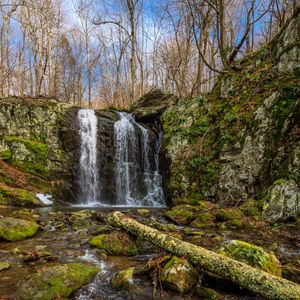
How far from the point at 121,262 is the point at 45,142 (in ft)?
34.5

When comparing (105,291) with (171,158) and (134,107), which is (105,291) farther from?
(134,107)

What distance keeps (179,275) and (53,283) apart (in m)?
1.60

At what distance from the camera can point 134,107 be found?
54.1ft

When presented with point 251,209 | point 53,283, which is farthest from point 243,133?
point 53,283

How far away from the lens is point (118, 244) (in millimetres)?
4785

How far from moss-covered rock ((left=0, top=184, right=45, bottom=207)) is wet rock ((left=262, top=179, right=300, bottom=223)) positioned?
8.57m

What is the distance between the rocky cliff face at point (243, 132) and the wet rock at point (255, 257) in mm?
4053

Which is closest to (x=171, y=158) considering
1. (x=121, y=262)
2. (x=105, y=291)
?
(x=121, y=262)

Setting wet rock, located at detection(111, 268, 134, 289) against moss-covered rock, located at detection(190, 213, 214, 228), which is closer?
wet rock, located at detection(111, 268, 134, 289)

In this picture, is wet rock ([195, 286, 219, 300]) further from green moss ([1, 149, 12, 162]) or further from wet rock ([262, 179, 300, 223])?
green moss ([1, 149, 12, 162])

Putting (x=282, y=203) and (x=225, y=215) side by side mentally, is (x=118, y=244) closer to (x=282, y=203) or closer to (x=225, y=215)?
(x=225, y=215)

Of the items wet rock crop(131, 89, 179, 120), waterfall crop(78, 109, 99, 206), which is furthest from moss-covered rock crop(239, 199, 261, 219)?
wet rock crop(131, 89, 179, 120)

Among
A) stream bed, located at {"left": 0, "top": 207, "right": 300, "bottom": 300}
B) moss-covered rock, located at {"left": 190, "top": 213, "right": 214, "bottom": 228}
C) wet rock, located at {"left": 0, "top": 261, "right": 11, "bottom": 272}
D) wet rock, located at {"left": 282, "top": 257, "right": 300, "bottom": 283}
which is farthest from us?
moss-covered rock, located at {"left": 190, "top": 213, "right": 214, "bottom": 228}

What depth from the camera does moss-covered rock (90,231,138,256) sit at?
15.4 ft
